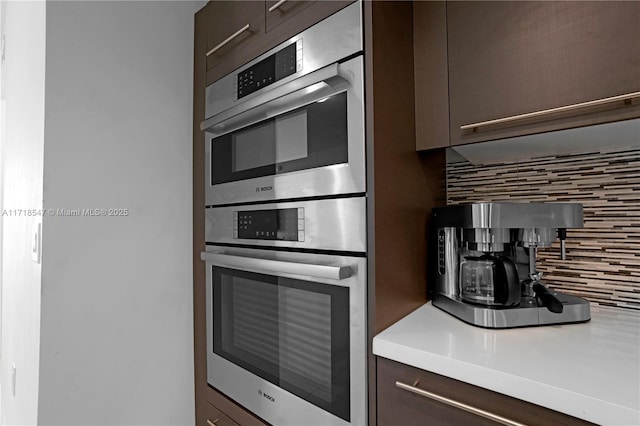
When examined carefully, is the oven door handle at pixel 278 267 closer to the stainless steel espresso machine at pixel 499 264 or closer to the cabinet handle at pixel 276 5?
the stainless steel espresso machine at pixel 499 264

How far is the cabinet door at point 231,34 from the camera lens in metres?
Result: 1.34

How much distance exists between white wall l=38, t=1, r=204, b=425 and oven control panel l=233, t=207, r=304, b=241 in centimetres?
38

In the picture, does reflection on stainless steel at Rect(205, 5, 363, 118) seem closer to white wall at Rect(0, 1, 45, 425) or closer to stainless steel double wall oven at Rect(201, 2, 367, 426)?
stainless steel double wall oven at Rect(201, 2, 367, 426)

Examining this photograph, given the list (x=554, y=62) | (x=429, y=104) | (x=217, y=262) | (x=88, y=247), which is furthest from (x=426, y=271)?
(x=88, y=247)

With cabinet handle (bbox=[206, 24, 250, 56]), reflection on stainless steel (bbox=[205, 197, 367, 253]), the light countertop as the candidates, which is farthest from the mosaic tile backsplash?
cabinet handle (bbox=[206, 24, 250, 56])

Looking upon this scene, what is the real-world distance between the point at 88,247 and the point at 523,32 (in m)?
1.46

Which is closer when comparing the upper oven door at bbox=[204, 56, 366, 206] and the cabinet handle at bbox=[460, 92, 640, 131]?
the cabinet handle at bbox=[460, 92, 640, 131]

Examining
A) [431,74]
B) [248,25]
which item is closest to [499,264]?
[431,74]

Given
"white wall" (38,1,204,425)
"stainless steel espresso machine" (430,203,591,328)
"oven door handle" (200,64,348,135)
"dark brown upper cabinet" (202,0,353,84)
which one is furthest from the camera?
"white wall" (38,1,204,425)

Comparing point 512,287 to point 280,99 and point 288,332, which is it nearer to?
point 288,332

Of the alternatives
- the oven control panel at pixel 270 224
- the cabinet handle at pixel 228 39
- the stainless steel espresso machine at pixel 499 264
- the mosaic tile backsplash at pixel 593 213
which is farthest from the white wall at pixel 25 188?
the mosaic tile backsplash at pixel 593 213

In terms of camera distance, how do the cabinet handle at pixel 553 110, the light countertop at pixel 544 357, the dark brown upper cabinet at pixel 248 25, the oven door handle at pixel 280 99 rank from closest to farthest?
the light countertop at pixel 544 357 → the cabinet handle at pixel 553 110 → the oven door handle at pixel 280 99 → the dark brown upper cabinet at pixel 248 25

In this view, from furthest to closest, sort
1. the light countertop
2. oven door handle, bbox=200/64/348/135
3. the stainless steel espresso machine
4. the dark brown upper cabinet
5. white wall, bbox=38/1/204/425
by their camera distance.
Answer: white wall, bbox=38/1/204/425, the dark brown upper cabinet, oven door handle, bbox=200/64/348/135, the stainless steel espresso machine, the light countertop

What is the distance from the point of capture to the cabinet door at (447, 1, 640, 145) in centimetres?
83
